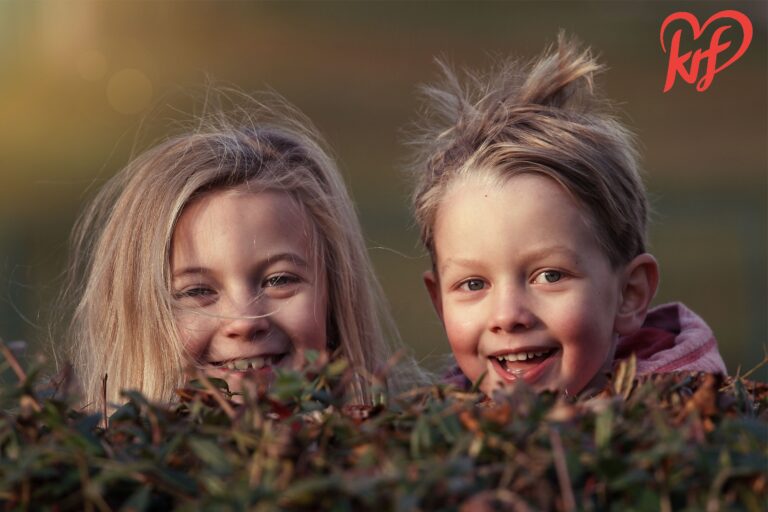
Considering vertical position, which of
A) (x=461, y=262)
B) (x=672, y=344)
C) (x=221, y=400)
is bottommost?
(x=672, y=344)

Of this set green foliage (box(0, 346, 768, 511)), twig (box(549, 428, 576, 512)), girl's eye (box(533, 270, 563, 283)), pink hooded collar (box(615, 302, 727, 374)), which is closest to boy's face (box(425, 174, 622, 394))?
girl's eye (box(533, 270, 563, 283))

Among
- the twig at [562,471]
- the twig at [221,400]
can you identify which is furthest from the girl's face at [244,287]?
the twig at [562,471]

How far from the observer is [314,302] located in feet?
8.38

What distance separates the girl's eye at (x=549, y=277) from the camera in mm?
2229

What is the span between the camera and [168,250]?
256 cm

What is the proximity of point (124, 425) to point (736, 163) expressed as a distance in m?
7.67

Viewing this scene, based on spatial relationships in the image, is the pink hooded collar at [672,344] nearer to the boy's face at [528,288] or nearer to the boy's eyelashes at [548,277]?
the boy's face at [528,288]

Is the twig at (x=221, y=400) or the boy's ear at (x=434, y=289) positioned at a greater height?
the boy's ear at (x=434, y=289)

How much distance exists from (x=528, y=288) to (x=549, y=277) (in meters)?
0.06

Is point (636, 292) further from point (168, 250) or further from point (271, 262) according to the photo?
point (168, 250)

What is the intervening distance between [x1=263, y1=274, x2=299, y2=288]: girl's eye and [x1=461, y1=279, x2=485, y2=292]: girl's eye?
0.45 m

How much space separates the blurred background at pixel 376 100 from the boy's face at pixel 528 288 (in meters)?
4.58

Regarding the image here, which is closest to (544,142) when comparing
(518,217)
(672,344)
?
(518,217)

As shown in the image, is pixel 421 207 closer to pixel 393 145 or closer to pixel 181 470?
pixel 181 470
